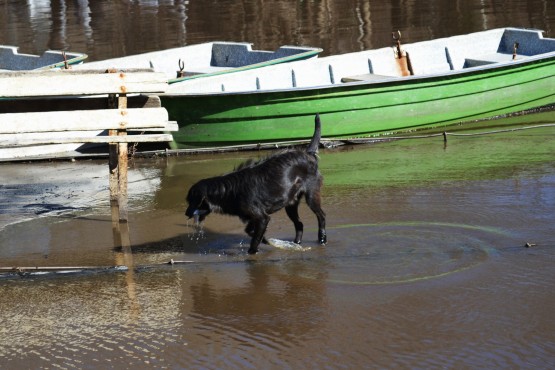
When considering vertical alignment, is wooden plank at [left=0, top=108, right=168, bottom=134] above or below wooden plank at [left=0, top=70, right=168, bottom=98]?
below

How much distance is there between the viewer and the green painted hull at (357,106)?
12.5 meters

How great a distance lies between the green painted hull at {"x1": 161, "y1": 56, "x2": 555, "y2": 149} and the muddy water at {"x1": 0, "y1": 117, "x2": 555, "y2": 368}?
1438 mm

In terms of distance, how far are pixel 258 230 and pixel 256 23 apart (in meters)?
20.4

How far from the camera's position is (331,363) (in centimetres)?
616

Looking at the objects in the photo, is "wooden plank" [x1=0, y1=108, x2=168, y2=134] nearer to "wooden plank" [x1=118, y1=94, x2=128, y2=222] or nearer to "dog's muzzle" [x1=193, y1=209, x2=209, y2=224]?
"wooden plank" [x1=118, y1=94, x2=128, y2=222]

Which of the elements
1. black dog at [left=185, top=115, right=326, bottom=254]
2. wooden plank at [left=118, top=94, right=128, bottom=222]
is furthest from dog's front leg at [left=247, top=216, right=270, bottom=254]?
wooden plank at [left=118, top=94, right=128, bottom=222]

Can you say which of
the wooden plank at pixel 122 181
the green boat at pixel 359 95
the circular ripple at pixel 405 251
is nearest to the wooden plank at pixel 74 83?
the wooden plank at pixel 122 181

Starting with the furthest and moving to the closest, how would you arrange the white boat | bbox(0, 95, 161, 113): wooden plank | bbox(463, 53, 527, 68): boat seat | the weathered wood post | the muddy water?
the white boat → bbox(463, 53, 527, 68): boat seat → bbox(0, 95, 161, 113): wooden plank → the weathered wood post → the muddy water

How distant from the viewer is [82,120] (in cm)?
918

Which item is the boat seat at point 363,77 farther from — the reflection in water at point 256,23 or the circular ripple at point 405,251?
the reflection in water at point 256,23

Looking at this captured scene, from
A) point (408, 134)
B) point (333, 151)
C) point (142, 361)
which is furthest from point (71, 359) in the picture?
point (408, 134)

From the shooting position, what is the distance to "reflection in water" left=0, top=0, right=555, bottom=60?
950 inches

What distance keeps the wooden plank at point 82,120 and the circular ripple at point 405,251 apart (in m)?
2.08

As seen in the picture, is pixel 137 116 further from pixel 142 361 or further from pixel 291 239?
pixel 142 361
